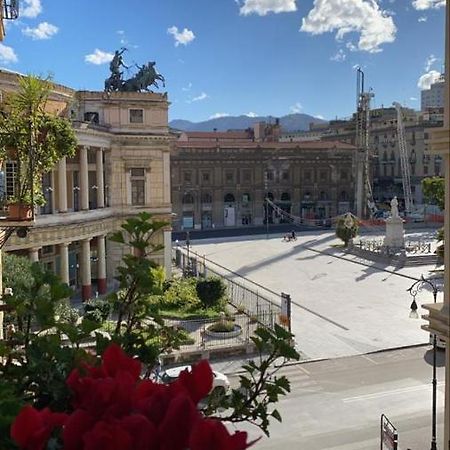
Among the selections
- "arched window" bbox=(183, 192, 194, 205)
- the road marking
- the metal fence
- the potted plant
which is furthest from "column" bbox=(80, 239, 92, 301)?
"arched window" bbox=(183, 192, 194, 205)

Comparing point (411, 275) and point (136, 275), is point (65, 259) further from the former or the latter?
point (136, 275)

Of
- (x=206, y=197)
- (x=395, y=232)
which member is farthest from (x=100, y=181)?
(x=206, y=197)

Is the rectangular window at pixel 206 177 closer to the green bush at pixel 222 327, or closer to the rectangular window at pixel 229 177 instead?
the rectangular window at pixel 229 177

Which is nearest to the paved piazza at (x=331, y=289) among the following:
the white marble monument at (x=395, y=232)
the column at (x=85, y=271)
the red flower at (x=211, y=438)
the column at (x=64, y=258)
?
the white marble monument at (x=395, y=232)

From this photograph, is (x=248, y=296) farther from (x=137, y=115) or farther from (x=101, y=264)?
(x=137, y=115)

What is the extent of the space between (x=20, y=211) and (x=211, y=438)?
1166 cm

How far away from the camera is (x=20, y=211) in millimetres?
13070

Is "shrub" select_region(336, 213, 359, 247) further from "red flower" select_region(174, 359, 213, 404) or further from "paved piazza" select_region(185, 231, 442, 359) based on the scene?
"red flower" select_region(174, 359, 213, 404)

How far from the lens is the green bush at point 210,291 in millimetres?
29766

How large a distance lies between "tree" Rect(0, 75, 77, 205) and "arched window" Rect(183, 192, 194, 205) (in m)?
68.4

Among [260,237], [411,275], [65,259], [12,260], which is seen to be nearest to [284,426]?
[12,260]

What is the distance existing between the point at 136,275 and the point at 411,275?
1589 inches

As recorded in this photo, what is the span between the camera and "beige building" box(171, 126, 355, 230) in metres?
81.3

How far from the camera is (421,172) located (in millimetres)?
98938
